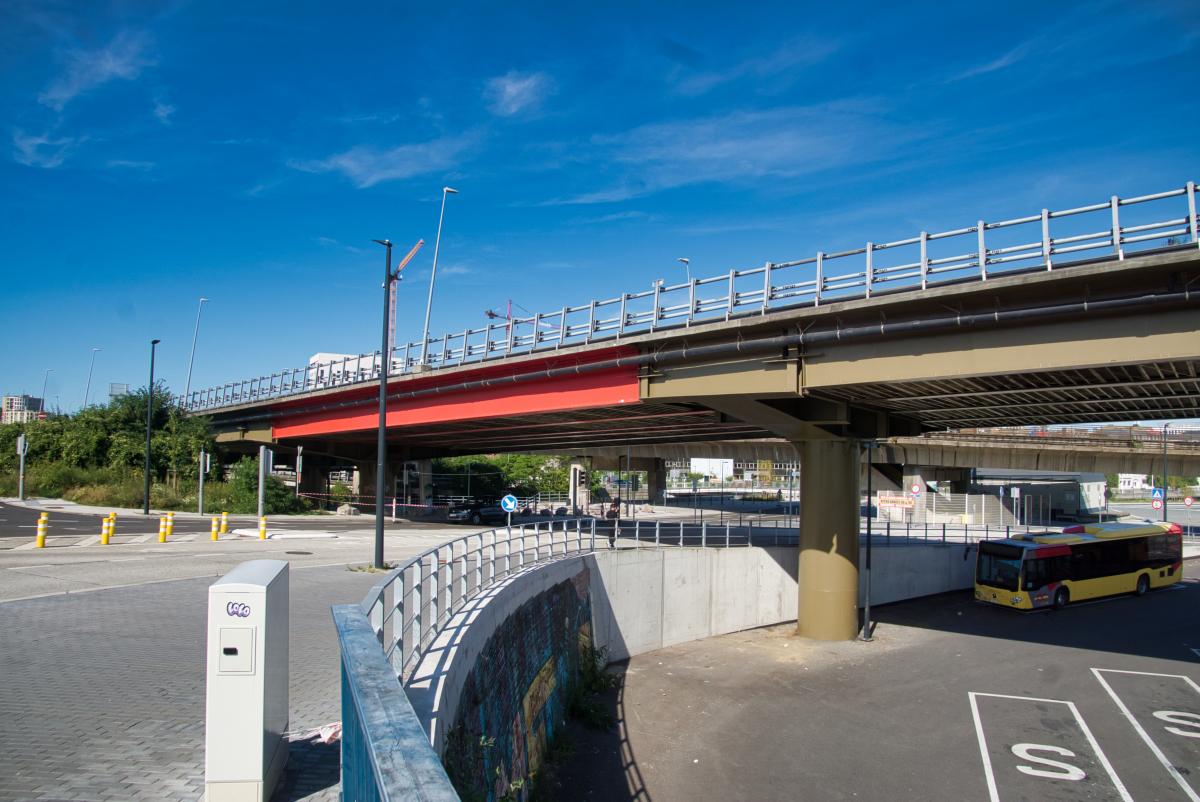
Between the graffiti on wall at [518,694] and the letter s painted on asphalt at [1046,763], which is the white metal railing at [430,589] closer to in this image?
the graffiti on wall at [518,694]

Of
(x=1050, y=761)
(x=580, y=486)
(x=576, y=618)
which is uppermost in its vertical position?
(x=580, y=486)

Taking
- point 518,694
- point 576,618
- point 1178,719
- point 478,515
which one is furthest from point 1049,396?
point 478,515

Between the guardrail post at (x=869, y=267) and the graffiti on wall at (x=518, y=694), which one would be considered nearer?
the graffiti on wall at (x=518, y=694)

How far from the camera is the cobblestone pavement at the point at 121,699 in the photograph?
5.86 metres

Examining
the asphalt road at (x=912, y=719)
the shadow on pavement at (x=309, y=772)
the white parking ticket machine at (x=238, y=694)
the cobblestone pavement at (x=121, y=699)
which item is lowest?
the asphalt road at (x=912, y=719)

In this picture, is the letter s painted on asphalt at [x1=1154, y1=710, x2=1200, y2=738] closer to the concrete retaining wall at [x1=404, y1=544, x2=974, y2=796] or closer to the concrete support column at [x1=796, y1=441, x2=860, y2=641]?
the concrete support column at [x1=796, y1=441, x2=860, y2=641]

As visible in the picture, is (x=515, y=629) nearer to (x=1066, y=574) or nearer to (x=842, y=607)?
(x=842, y=607)

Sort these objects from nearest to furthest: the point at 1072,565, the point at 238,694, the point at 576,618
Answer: the point at 238,694 < the point at 576,618 < the point at 1072,565

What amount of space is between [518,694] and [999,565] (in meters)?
22.5

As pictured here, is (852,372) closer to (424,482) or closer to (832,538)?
(832,538)

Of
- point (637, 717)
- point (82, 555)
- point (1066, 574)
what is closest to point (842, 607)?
point (637, 717)

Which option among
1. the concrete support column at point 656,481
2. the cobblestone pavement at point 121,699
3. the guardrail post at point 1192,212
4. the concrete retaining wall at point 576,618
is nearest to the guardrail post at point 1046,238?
the guardrail post at point 1192,212

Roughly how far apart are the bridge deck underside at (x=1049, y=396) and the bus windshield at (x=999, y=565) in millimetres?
4964

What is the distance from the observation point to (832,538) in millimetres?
22609
